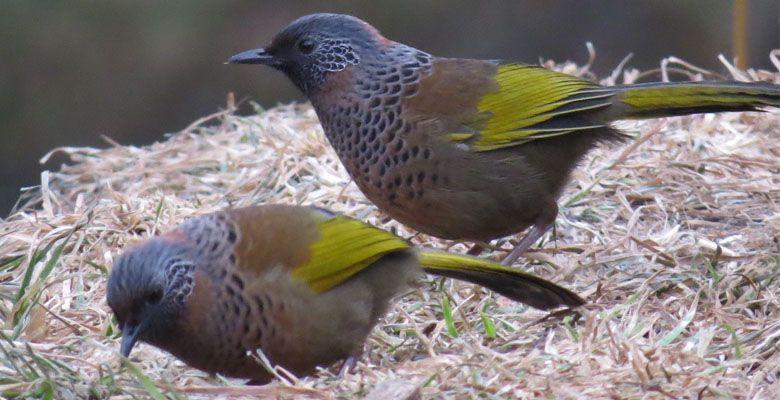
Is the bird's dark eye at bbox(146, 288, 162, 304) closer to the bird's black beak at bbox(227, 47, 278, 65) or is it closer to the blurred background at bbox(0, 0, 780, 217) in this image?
the bird's black beak at bbox(227, 47, 278, 65)

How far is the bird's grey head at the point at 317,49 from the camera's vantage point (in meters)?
5.02

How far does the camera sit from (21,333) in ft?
13.3

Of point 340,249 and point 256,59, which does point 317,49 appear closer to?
point 256,59

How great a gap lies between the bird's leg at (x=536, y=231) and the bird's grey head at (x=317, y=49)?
3.46 feet

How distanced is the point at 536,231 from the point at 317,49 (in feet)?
4.18

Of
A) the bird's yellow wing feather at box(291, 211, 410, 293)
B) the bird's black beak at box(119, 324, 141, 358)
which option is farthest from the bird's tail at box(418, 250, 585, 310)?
the bird's black beak at box(119, 324, 141, 358)

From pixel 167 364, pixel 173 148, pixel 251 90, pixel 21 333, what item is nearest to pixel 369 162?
pixel 167 364

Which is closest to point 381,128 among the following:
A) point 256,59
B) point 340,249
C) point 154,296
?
point 256,59

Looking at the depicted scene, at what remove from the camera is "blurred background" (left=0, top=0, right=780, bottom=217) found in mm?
10781

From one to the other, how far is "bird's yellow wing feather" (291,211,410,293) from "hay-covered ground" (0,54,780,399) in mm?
325

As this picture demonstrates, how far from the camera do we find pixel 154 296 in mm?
3588

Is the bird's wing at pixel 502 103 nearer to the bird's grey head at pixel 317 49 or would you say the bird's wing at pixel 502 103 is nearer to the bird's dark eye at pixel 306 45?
the bird's grey head at pixel 317 49

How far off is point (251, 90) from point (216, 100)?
0.38 meters

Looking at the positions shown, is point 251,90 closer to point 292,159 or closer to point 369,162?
point 292,159
